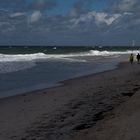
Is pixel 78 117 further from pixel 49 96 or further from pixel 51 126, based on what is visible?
pixel 49 96

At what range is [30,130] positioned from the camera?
9805mm

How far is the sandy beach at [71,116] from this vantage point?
356 inches

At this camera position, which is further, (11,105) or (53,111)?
(11,105)

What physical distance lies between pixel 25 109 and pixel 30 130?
325 cm

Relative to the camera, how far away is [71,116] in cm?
1145

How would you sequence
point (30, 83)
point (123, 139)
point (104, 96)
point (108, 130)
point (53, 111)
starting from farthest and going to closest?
point (30, 83) → point (104, 96) → point (53, 111) → point (108, 130) → point (123, 139)

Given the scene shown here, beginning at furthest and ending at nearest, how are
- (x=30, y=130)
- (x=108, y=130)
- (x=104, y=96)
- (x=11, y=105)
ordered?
(x=104, y=96)
(x=11, y=105)
(x=30, y=130)
(x=108, y=130)

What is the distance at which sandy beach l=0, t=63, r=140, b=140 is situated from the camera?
356 inches

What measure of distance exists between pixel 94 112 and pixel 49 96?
449 cm

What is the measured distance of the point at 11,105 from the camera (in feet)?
45.7

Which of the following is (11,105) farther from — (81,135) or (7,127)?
(81,135)

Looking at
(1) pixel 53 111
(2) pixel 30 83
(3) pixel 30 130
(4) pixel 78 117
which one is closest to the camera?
(3) pixel 30 130

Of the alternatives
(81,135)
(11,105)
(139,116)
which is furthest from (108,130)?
(11,105)

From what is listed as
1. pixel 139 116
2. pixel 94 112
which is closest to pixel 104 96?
pixel 94 112
